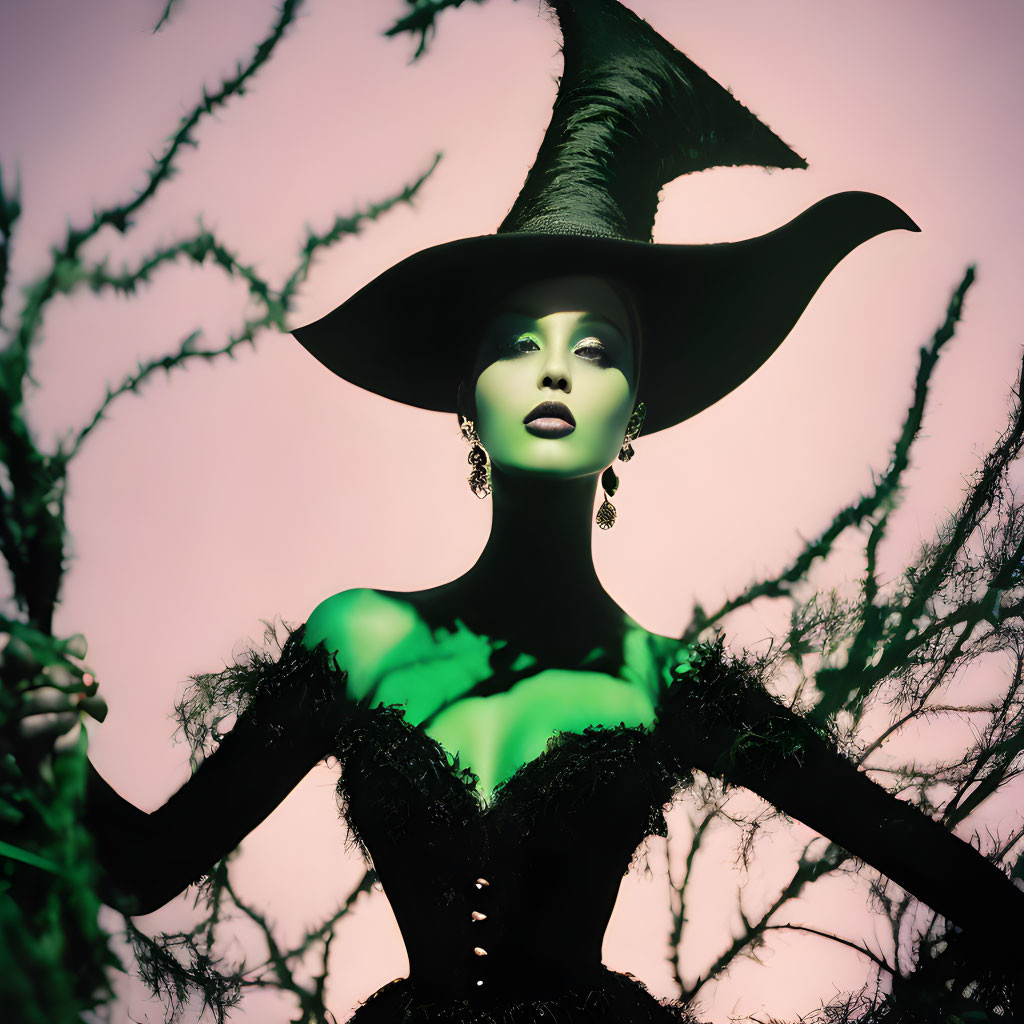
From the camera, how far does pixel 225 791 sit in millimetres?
2113

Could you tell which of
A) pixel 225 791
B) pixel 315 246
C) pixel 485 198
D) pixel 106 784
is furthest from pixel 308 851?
pixel 485 198

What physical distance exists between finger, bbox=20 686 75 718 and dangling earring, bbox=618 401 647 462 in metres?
1.30

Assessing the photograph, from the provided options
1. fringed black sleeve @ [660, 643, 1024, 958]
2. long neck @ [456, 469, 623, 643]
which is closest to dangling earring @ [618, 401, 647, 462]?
long neck @ [456, 469, 623, 643]

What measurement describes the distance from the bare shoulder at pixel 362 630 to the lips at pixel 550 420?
51 centimetres

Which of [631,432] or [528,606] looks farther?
[631,432]

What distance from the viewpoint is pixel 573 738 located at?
2.02 m

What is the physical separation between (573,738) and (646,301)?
43.0 inches

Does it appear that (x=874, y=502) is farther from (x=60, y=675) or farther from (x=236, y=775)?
(x=60, y=675)

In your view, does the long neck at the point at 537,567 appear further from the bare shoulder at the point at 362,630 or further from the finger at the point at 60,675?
the finger at the point at 60,675

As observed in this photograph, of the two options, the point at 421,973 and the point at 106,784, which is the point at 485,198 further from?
the point at 421,973

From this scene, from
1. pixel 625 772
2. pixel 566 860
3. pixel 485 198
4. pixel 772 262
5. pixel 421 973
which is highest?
pixel 485 198

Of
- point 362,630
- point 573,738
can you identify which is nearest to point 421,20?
point 362,630

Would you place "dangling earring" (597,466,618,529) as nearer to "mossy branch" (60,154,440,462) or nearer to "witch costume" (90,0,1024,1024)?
"witch costume" (90,0,1024,1024)

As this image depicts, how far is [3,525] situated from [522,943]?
1247 millimetres
